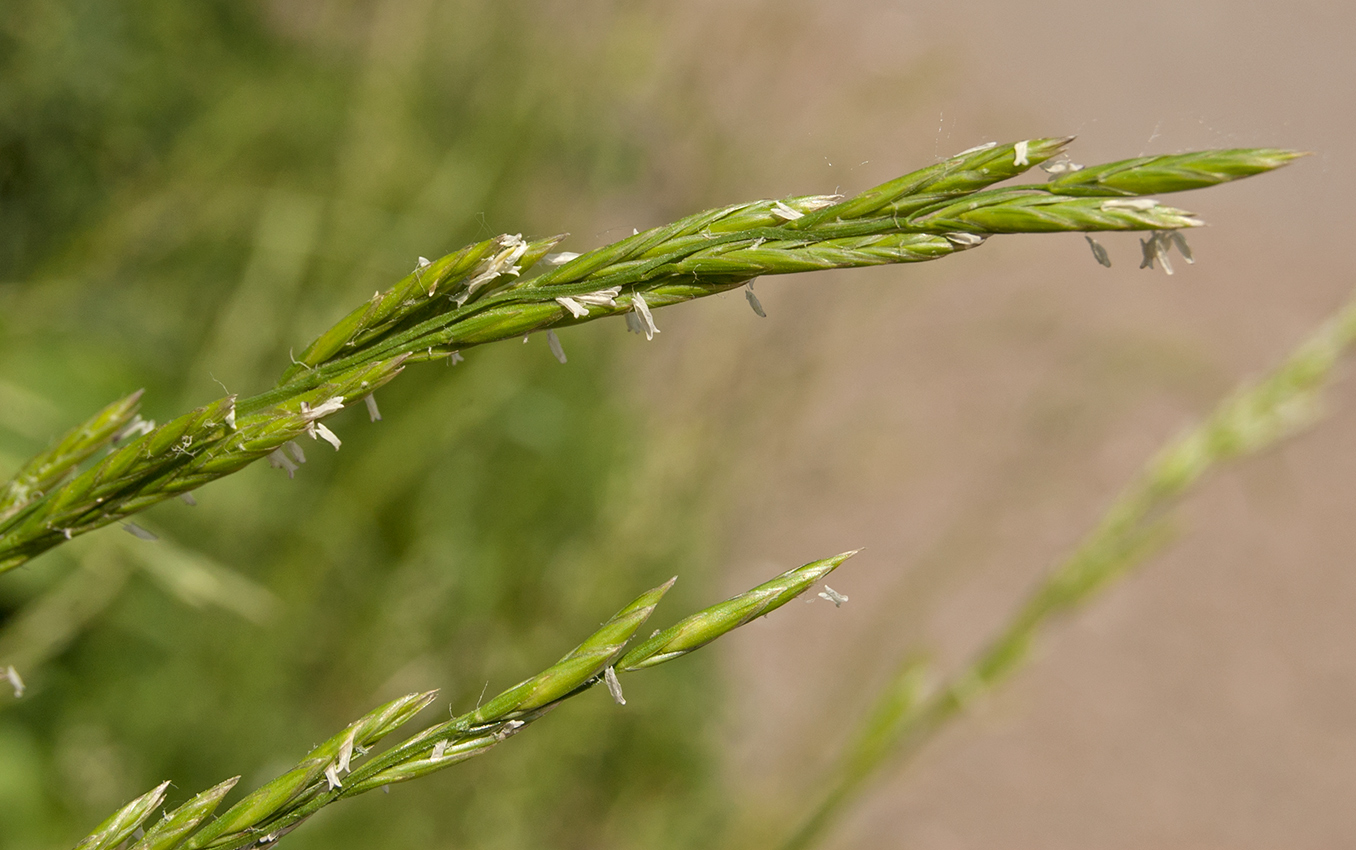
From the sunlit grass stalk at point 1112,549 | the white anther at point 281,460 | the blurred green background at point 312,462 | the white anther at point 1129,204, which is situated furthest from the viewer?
the blurred green background at point 312,462

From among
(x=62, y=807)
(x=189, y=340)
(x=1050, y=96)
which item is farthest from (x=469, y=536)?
(x=1050, y=96)

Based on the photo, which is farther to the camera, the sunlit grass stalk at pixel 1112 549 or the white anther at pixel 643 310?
the sunlit grass stalk at pixel 1112 549

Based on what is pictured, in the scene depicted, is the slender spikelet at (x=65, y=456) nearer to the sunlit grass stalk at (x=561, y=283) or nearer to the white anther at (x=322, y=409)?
the sunlit grass stalk at (x=561, y=283)

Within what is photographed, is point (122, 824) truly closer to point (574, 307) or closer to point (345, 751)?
point (345, 751)

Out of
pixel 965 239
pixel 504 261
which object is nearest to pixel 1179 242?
pixel 965 239

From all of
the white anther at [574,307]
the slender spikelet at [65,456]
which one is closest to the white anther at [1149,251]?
the white anther at [574,307]

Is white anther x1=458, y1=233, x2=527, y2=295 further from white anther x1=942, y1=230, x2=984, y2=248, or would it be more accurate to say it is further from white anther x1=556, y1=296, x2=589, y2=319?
white anther x1=942, y1=230, x2=984, y2=248

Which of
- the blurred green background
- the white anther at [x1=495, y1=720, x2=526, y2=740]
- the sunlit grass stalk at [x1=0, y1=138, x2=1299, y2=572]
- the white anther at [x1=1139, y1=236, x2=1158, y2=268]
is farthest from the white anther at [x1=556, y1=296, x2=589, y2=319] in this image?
the blurred green background
